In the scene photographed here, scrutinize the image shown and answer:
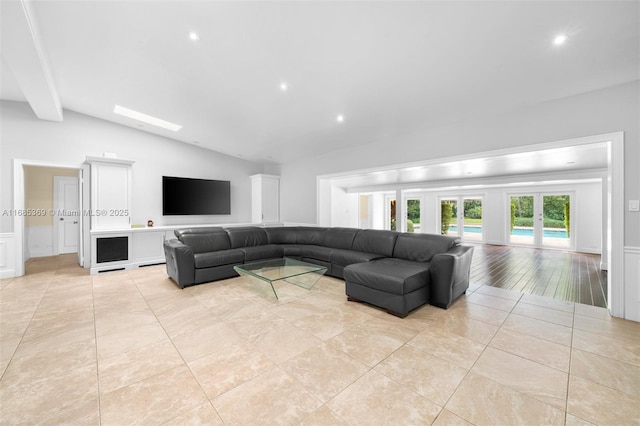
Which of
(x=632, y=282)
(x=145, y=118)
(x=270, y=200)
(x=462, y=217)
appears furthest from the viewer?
(x=462, y=217)

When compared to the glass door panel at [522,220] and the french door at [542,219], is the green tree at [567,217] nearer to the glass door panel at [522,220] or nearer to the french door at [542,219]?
the french door at [542,219]

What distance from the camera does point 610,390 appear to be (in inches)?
66.3

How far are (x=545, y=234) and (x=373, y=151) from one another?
6510 mm

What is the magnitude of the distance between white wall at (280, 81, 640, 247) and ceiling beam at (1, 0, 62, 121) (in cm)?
476

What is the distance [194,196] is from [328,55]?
17.2ft

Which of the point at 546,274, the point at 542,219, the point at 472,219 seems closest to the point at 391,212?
the point at 472,219

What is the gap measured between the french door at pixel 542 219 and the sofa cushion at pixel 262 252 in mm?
7665

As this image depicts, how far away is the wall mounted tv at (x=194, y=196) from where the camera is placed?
626cm

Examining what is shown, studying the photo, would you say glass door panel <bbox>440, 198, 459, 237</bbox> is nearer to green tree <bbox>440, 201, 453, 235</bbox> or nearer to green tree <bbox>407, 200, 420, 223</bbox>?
green tree <bbox>440, 201, 453, 235</bbox>

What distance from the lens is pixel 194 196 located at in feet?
21.9

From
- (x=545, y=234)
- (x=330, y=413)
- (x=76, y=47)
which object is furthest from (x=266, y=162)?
(x=545, y=234)

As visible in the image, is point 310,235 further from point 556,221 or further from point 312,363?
point 556,221

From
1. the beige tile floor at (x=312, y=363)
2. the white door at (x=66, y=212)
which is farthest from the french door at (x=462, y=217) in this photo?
the white door at (x=66, y=212)

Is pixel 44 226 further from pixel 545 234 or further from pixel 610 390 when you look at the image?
pixel 545 234
